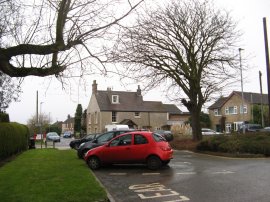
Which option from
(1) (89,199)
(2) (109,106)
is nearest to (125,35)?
(1) (89,199)

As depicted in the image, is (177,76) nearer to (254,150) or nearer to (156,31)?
(156,31)

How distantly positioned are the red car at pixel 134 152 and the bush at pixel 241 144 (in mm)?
7351

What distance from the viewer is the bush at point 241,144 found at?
75.9ft

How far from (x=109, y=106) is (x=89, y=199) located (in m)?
56.9

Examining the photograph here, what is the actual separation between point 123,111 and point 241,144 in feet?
144

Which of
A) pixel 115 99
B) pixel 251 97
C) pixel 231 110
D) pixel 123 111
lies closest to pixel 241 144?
pixel 123 111

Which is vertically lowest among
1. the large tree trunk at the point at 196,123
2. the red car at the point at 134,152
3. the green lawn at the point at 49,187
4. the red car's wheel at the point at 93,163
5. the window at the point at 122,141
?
the green lawn at the point at 49,187

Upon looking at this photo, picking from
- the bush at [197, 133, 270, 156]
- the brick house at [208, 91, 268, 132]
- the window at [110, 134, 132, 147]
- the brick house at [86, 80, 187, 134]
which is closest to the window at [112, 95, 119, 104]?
the brick house at [86, 80, 187, 134]

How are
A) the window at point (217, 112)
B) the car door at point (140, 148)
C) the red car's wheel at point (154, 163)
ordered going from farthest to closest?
1. the window at point (217, 112)
2. the car door at point (140, 148)
3. the red car's wheel at point (154, 163)

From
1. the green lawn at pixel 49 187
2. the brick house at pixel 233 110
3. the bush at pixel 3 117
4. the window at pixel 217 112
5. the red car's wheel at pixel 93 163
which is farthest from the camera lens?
the window at pixel 217 112

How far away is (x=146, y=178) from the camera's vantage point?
14883 millimetres

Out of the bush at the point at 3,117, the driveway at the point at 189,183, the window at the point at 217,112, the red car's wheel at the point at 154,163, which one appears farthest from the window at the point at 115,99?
the red car's wheel at the point at 154,163

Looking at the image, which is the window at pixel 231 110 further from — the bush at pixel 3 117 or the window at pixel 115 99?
the bush at pixel 3 117

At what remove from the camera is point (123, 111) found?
→ 67188 mm
